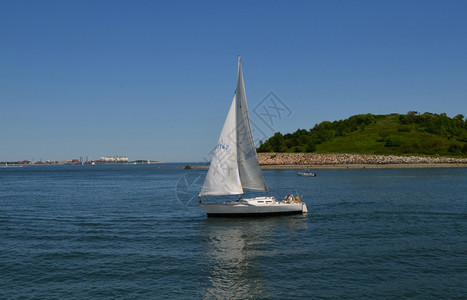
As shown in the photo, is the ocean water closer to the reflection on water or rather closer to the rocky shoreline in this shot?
the reflection on water

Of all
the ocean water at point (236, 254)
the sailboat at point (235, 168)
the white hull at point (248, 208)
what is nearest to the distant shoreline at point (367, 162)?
the ocean water at point (236, 254)

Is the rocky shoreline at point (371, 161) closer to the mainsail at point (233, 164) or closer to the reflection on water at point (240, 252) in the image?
the mainsail at point (233, 164)

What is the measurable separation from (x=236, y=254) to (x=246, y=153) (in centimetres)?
1472

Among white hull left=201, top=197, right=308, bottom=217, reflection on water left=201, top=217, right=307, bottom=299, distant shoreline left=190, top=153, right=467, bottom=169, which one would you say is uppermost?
distant shoreline left=190, top=153, right=467, bottom=169

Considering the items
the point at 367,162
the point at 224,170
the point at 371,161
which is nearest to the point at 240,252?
the point at 224,170

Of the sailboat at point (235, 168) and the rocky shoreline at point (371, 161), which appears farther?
the rocky shoreline at point (371, 161)

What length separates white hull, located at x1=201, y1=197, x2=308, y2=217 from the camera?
4216cm

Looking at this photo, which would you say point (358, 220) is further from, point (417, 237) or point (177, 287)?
point (177, 287)

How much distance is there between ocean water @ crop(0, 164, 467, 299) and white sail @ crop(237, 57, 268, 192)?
4.15 metres

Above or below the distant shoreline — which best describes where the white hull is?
below

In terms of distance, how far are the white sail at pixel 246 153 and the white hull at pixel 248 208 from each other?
1741 mm

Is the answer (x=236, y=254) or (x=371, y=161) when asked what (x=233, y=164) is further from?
(x=371, y=161)

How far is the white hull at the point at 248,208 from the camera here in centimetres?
4216

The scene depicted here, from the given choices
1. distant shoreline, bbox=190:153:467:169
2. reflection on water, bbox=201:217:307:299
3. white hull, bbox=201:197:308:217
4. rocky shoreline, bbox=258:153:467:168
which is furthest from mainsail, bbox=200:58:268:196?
rocky shoreline, bbox=258:153:467:168
